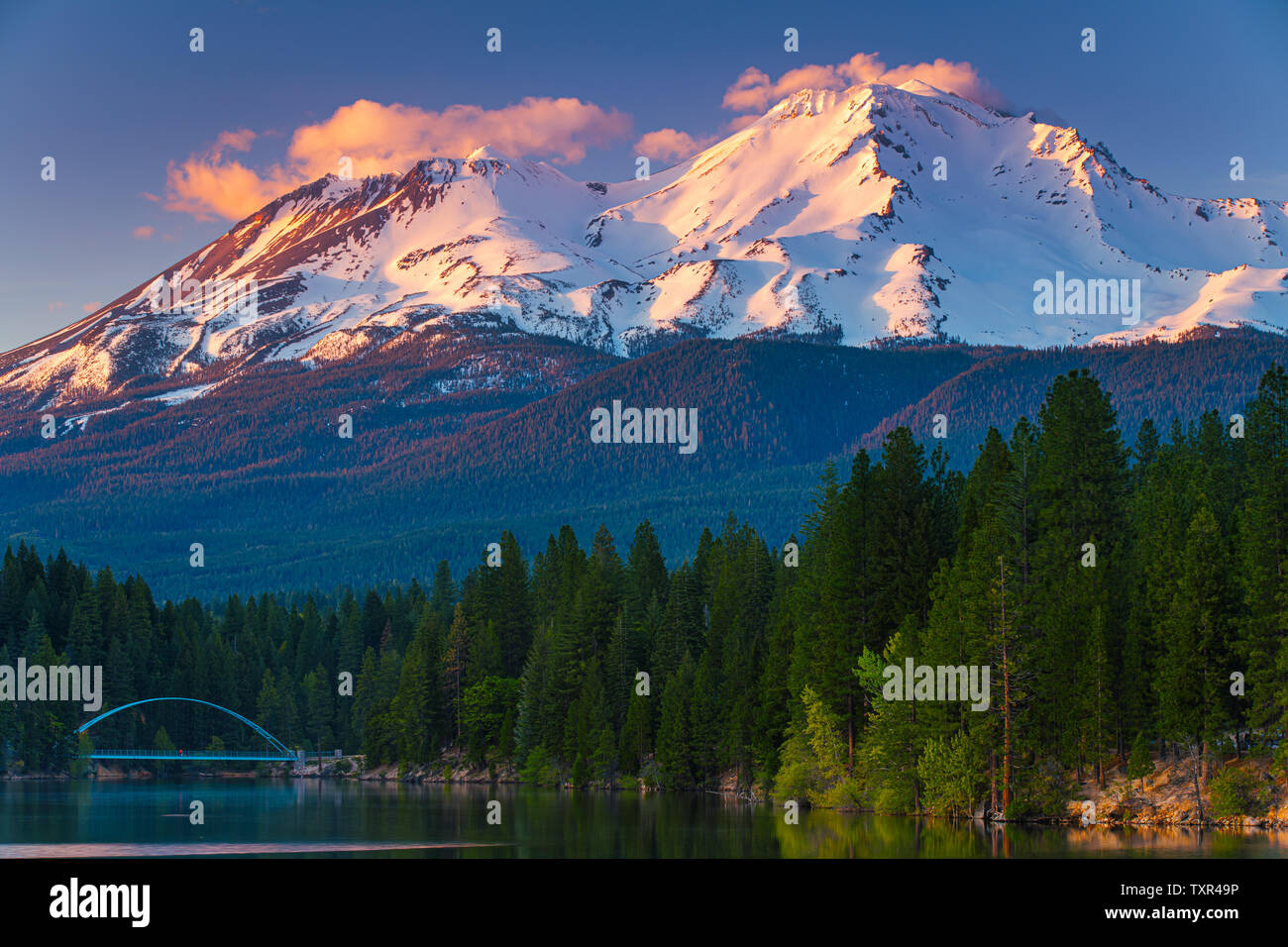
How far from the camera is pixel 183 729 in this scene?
16038 centimetres

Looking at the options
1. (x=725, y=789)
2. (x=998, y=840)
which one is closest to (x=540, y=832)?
(x=998, y=840)

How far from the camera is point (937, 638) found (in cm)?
7662

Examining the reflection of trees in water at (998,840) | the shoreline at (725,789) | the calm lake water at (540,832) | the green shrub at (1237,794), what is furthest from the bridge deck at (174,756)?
the green shrub at (1237,794)

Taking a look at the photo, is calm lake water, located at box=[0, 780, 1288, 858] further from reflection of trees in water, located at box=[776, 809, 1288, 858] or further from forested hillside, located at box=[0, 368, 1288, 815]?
forested hillside, located at box=[0, 368, 1288, 815]

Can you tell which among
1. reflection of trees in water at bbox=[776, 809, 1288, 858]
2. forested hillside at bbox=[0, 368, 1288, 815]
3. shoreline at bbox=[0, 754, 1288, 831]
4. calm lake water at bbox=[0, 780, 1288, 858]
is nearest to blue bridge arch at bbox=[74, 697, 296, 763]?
shoreline at bbox=[0, 754, 1288, 831]

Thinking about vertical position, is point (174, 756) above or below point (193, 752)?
above

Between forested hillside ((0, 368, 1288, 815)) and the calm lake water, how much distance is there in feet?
14.1

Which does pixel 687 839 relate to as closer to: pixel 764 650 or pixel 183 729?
pixel 764 650

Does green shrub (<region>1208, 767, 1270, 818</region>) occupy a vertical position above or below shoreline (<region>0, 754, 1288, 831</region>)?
above

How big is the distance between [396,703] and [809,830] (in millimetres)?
74393

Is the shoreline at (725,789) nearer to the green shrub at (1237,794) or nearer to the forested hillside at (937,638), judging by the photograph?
the green shrub at (1237,794)

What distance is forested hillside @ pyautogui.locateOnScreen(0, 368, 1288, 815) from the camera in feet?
240

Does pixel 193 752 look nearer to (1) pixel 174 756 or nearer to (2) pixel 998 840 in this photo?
(1) pixel 174 756

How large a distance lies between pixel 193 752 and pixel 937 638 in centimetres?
10308
